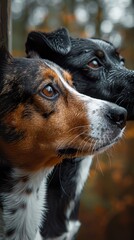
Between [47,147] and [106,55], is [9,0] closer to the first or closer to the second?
[106,55]

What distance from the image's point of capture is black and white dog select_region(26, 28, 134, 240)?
428cm

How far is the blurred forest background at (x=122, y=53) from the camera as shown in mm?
8504

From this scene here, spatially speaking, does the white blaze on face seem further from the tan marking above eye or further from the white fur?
the white fur

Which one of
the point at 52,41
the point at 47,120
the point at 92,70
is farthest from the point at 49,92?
the point at 92,70

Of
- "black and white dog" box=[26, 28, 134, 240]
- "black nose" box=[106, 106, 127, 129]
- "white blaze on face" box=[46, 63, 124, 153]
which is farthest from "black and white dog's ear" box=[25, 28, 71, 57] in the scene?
"black nose" box=[106, 106, 127, 129]

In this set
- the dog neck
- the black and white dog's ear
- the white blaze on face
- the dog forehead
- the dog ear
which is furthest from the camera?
the dog forehead

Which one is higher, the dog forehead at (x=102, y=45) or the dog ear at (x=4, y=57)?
the dog ear at (x=4, y=57)

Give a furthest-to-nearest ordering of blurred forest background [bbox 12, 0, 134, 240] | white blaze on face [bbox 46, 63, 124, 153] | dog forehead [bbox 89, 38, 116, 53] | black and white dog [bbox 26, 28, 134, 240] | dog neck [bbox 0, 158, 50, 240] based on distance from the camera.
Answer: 1. blurred forest background [bbox 12, 0, 134, 240]
2. dog forehead [bbox 89, 38, 116, 53]
3. black and white dog [bbox 26, 28, 134, 240]
4. dog neck [bbox 0, 158, 50, 240]
5. white blaze on face [bbox 46, 63, 124, 153]

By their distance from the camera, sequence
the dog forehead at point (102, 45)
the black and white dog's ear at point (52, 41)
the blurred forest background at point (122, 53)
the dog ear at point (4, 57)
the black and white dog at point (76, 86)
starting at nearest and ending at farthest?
the dog ear at point (4, 57)
the black and white dog's ear at point (52, 41)
the black and white dog at point (76, 86)
the dog forehead at point (102, 45)
the blurred forest background at point (122, 53)

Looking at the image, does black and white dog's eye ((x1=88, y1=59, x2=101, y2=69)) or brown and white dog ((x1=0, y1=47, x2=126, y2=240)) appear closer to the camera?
brown and white dog ((x1=0, y1=47, x2=126, y2=240))

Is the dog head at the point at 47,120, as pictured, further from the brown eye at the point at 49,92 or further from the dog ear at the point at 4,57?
the dog ear at the point at 4,57

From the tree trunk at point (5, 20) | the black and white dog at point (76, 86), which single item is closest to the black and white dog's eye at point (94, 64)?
the black and white dog at point (76, 86)

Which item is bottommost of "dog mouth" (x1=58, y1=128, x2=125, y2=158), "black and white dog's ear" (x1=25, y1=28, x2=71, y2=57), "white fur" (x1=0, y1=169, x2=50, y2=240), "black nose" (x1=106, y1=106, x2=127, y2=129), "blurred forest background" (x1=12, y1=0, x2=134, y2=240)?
"blurred forest background" (x1=12, y1=0, x2=134, y2=240)

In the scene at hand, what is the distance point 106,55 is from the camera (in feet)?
14.6
